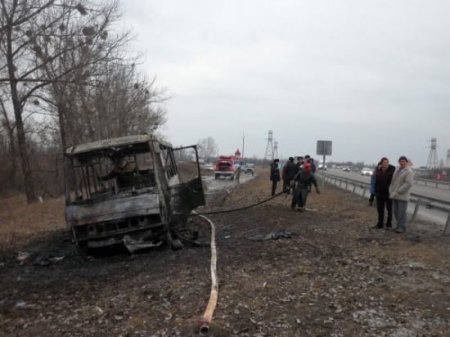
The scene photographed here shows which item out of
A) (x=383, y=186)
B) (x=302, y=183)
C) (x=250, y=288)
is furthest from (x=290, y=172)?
(x=250, y=288)

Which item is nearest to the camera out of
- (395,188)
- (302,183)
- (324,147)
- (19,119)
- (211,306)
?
(211,306)

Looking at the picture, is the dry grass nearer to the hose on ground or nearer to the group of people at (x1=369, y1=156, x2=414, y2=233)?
the hose on ground

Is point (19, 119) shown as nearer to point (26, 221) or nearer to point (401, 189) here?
point (26, 221)

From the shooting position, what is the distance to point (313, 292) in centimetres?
707

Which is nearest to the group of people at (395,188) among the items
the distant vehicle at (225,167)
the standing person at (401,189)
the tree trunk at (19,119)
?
the standing person at (401,189)

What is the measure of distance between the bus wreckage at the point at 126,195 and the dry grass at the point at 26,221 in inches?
134

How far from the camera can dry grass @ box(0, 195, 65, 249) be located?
14523mm

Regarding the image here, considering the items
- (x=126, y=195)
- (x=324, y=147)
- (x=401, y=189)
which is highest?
(x=324, y=147)

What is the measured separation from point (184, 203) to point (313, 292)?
16.0 ft

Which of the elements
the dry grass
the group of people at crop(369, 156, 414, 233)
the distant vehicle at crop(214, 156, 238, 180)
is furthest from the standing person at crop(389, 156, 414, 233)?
the distant vehicle at crop(214, 156, 238, 180)

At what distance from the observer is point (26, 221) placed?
63.4 feet

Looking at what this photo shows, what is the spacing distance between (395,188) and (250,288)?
594cm

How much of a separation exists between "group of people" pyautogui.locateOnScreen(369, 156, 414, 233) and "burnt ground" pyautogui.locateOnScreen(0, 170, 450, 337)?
51 centimetres

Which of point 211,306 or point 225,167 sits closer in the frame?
point 211,306
